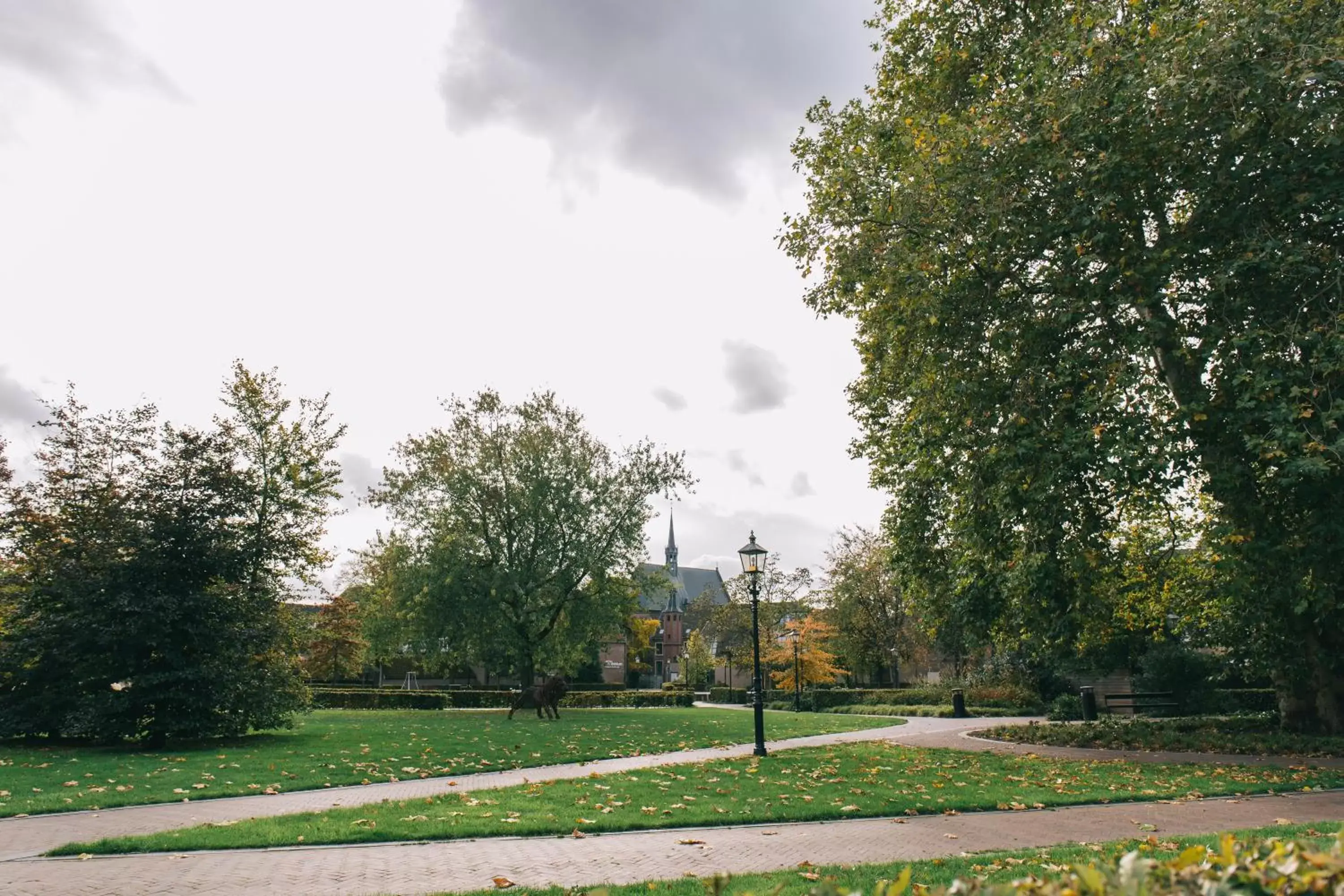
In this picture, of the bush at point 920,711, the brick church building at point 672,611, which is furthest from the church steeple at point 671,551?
the bush at point 920,711

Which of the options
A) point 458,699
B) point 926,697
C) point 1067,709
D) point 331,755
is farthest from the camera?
point 458,699

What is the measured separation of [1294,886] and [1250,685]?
40.2m

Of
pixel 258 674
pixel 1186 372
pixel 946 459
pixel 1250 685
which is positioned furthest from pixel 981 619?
pixel 1250 685

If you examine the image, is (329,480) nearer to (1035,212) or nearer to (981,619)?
(981,619)

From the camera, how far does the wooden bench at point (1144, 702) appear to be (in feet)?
93.3

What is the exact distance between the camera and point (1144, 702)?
29000 mm

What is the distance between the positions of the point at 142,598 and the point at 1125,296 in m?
21.6

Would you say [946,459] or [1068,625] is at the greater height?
[946,459]

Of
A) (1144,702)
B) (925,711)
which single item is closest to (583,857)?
(1144,702)

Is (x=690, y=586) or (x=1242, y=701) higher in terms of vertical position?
(x=690, y=586)

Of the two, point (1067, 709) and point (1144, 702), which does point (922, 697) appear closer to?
point (1067, 709)

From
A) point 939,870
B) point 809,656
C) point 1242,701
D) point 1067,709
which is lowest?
point 1242,701

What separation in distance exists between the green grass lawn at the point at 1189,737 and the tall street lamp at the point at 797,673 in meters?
22.3

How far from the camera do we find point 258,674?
20203mm
